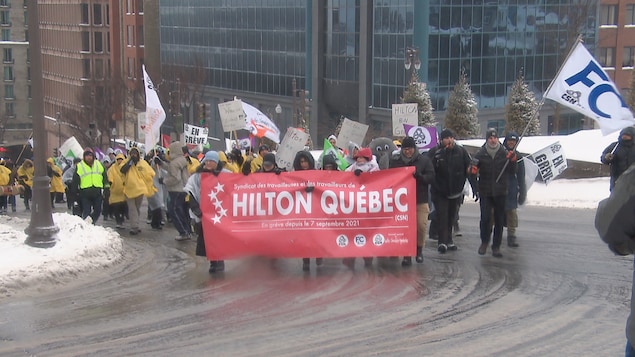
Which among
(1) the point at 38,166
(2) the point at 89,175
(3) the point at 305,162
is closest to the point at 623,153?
(3) the point at 305,162

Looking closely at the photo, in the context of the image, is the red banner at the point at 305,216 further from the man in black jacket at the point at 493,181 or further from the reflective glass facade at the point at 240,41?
the reflective glass facade at the point at 240,41

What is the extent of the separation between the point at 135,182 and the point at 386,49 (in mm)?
39879

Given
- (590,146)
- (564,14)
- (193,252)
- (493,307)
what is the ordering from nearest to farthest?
(493,307) < (193,252) < (590,146) < (564,14)

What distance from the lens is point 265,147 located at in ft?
56.9

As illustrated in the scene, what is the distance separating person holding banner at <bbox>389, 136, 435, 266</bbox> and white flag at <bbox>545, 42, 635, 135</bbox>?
6.77 ft

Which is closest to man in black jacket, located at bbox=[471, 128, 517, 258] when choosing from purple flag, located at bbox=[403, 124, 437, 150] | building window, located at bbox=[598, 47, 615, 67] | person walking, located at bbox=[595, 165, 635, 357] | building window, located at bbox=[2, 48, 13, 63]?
purple flag, located at bbox=[403, 124, 437, 150]

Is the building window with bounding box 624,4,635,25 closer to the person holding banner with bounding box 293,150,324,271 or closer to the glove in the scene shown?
the glove

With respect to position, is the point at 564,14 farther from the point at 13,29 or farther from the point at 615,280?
the point at 13,29

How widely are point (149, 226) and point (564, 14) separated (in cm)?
4558

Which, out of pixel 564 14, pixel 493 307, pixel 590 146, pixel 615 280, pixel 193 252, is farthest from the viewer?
pixel 564 14

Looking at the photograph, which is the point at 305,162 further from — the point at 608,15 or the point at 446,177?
the point at 608,15

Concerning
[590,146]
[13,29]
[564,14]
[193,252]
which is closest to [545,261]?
[193,252]

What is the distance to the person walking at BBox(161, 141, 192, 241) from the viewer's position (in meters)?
15.0

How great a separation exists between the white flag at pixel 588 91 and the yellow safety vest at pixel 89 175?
304 inches
